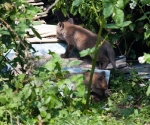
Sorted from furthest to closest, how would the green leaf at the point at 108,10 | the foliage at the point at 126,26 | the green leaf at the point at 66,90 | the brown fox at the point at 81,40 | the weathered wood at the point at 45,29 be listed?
the weathered wood at the point at 45,29 → the brown fox at the point at 81,40 → the foliage at the point at 126,26 → the green leaf at the point at 66,90 → the green leaf at the point at 108,10

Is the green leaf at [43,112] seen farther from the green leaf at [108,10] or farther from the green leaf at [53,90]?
the green leaf at [108,10]

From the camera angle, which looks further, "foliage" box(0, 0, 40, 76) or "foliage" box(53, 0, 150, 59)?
"foliage" box(53, 0, 150, 59)

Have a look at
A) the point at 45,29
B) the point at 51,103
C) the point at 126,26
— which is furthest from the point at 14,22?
the point at 45,29

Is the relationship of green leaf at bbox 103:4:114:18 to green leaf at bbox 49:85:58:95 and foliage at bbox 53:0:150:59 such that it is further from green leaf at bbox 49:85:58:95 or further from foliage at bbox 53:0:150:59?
foliage at bbox 53:0:150:59

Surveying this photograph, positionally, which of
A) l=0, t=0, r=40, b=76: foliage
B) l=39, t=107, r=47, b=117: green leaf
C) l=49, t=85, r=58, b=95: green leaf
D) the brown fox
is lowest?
the brown fox

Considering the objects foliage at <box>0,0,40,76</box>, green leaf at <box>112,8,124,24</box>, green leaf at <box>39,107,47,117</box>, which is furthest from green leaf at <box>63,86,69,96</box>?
green leaf at <box>112,8,124,24</box>

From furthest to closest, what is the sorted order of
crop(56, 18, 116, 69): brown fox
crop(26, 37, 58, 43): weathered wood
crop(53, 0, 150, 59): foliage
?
crop(26, 37, 58, 43): weathered wood
crop(56, 18, 116, 69): brown fox
crop(53, 0, 150, 59): foliage

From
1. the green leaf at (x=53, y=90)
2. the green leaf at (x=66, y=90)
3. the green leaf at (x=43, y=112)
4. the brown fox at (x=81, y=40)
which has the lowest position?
the brown fox at (x=81, y=40)

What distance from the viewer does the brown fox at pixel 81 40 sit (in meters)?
8.13

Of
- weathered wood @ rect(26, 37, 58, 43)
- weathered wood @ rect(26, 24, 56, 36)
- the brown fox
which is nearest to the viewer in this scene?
the brown fox

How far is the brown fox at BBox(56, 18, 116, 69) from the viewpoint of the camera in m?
8.13

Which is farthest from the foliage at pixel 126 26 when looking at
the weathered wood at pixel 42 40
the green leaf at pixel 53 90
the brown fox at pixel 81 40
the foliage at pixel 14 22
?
the green leaf at pixel 53 90

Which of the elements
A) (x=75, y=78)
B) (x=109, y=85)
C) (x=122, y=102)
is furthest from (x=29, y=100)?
(x=109, y=85)

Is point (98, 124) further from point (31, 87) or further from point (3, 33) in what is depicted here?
point (3, 33)
